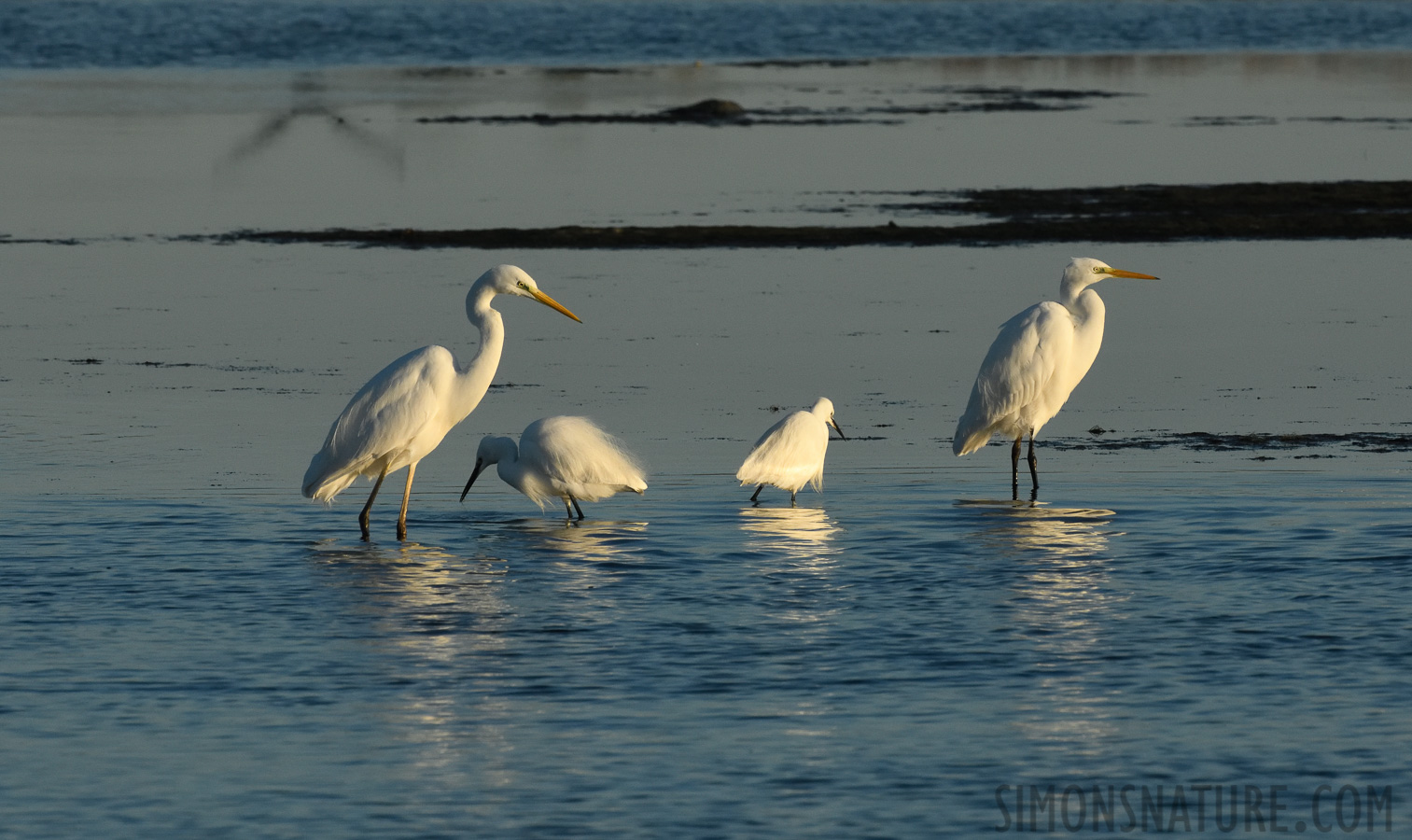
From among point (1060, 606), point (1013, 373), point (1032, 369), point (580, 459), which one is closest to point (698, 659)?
point (1060, 606)

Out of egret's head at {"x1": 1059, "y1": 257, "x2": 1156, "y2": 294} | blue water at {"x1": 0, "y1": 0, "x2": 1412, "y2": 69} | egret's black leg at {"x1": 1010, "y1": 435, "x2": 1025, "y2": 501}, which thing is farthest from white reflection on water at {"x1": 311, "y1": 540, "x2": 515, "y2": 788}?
blue water at {"x1": 0, "y1": 0, "x2": 1412, "y2": 69}

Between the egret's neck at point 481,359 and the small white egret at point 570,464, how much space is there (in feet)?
1.55

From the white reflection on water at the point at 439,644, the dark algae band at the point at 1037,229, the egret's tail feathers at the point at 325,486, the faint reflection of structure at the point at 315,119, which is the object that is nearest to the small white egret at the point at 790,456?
the white reflection on water at the point at 439,644

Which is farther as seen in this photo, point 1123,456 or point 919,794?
point 1123,456

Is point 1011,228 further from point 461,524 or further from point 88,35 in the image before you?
point 88,35

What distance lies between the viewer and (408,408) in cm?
1169

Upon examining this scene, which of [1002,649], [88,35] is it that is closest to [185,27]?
[88,35]

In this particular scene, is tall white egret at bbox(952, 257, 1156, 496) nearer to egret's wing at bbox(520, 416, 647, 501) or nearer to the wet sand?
egret's wing at bbox(520, 416, 647, 501)

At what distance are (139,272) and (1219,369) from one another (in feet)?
38.9

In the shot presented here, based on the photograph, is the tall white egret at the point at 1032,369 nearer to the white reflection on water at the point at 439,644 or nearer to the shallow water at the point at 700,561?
the shallow water at the point at 700,561

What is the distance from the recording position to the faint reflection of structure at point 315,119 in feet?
109

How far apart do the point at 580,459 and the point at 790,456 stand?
123 centimetres

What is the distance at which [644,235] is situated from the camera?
2398 centimetres

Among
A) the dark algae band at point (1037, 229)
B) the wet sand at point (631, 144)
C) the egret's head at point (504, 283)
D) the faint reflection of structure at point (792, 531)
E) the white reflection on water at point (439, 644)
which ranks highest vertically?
the wet sand at point (631, 144)
